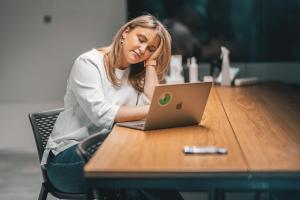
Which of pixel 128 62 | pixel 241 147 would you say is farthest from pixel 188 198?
pixel 241 147

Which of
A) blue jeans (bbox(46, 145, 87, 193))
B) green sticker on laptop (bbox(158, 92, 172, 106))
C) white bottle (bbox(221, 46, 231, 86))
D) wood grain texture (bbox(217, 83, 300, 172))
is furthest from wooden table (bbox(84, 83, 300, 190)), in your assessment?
white bottle (bbox(221, 46, 231, 86))

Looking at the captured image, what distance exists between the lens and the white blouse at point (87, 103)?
251 cm

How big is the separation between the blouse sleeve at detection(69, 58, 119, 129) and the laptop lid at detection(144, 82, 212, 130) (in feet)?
0.91

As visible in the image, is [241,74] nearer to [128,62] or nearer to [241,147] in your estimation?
[128,62]

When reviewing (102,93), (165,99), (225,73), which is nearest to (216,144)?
(165,99)

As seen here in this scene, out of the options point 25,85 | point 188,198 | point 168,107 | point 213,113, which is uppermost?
point 168,107

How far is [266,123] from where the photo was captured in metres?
2.54

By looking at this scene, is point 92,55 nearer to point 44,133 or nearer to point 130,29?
point 130,29

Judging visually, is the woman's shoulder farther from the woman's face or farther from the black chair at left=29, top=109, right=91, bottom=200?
the black chair at left=29, top=109, right=91, bottom=200

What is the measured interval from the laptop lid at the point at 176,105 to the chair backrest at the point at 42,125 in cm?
66

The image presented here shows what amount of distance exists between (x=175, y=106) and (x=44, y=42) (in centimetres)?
321

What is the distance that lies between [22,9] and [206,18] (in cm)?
179

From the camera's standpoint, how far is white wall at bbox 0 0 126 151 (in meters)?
5.17

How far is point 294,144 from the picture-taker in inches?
80.4
